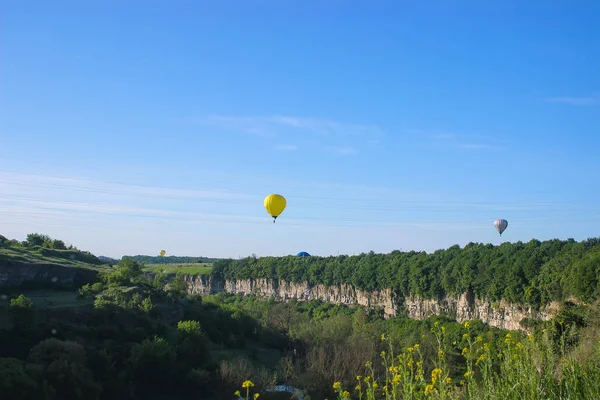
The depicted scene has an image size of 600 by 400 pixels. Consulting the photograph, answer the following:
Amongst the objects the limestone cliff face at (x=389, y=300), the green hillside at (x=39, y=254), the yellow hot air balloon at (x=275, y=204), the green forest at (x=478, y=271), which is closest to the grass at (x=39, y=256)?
the green hillside at (x=39, y=254)

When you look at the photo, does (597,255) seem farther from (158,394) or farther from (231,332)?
(158,394)

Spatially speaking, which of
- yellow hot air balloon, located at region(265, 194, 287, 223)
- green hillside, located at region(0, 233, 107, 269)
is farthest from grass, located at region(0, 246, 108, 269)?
yellow hot air balloon, located at region(265, 194, 287, 223)

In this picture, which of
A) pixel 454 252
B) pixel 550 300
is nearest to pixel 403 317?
pixel 454 252

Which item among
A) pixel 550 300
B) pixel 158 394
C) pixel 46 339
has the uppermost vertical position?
pixel 550 300

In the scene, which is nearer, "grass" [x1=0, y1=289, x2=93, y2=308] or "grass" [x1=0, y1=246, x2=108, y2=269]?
"grass" [x1=0, y1=289, x2=93, y2=308]

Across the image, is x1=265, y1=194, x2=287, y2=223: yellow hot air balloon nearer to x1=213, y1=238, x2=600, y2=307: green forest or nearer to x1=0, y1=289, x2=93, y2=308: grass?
x1=0, y1=289, x2=93, y2=308: grass

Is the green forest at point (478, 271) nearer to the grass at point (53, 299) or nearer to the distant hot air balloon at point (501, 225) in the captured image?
the distant hot air balloon at point (501, 225)
